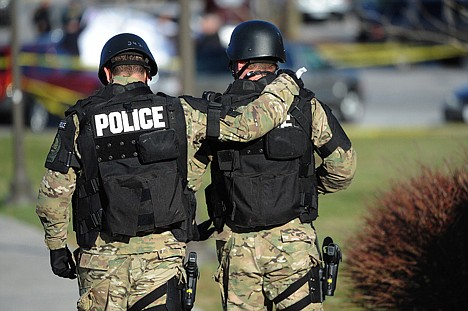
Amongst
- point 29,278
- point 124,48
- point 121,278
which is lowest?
point 29,278

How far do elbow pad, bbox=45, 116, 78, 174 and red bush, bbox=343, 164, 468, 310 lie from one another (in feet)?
7.57

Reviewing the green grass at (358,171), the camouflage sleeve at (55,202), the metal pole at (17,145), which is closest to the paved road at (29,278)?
the green grass at (358,171)

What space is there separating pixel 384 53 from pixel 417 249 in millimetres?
26057

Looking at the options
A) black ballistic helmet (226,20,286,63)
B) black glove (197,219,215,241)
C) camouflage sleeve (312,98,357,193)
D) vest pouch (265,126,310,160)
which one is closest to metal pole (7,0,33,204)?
black glove (197,219,215,241)

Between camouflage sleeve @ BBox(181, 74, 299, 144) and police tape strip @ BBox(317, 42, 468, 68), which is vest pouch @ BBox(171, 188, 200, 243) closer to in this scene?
camouflage sleeve @ BBox(181, 74, 299, 144)

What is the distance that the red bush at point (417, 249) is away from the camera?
6.08m

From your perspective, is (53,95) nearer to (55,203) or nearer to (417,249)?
(417,249)

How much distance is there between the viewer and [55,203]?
4.82 meters

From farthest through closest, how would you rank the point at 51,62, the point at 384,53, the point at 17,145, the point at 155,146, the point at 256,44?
1. the point at 384,53
2. the point at 51,62
3. the point at 17,145
4. the point at 256,44
5. the point at 155,146

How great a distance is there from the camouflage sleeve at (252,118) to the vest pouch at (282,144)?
71mm

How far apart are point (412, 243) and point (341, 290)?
Result: 3.53ft

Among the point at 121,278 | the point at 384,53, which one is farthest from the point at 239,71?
the point at 384,53

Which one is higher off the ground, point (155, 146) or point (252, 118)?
point (252, 118)

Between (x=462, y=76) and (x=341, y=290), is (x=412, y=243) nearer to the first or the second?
(x=341, y=290)
